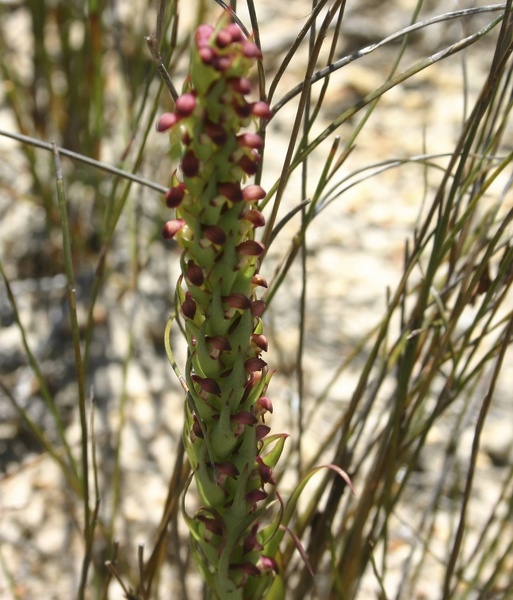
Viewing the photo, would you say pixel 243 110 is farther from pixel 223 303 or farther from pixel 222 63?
pixel 223 303

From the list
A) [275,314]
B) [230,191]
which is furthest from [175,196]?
[275,314]

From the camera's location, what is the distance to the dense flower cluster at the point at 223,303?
1.50ft

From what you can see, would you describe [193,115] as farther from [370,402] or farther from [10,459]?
[10,459]

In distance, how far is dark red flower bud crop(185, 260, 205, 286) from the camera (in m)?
0.52

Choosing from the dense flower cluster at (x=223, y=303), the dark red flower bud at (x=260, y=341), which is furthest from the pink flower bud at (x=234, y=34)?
the dark red flower bud at (x=260, y=341)

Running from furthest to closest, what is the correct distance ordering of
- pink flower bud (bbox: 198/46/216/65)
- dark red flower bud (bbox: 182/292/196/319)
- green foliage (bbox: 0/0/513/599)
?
1. green foliage (bbox: 0/0/513/599)
2. dark red flower bud (bbox: 182/292/196/319)
3. pink flower bud (bbox: 198/46/216/65)

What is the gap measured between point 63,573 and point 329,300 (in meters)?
0.73

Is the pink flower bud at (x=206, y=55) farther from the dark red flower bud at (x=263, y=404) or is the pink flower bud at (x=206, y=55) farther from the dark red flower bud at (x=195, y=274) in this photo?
the dark red flower bud at (x=263, y=404)

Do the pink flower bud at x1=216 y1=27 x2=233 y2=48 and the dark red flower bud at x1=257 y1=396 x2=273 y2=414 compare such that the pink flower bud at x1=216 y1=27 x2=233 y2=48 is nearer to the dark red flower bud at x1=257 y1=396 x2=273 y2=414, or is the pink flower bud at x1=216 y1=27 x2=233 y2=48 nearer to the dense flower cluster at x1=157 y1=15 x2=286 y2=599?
the dense flower cluster at x1=157 y1=15 x2=286 y2=599

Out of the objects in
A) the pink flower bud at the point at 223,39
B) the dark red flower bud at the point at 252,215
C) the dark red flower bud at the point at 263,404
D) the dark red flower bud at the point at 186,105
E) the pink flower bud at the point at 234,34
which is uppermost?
the pink flower bud at the point at 234,34

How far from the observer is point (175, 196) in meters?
0.48

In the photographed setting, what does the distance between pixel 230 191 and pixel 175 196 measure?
3 cm

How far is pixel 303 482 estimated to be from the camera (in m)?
0.67

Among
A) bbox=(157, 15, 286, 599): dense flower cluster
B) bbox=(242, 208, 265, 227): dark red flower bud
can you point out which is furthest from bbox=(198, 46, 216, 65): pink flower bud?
bbox=(242, 208, 265, 227): dark red flower bud
